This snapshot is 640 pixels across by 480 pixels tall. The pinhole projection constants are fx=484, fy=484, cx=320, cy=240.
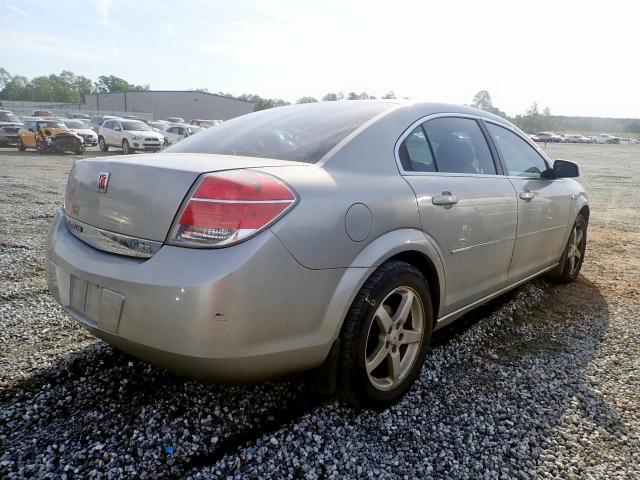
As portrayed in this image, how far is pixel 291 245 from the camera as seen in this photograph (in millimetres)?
1920

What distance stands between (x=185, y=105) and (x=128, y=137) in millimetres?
57414

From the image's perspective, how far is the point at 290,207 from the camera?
1.95 metres

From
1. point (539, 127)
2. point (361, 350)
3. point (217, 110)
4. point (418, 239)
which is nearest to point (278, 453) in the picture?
point (361, 350)

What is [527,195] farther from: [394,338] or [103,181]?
[103,181]

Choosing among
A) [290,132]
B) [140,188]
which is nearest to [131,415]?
[140,188]

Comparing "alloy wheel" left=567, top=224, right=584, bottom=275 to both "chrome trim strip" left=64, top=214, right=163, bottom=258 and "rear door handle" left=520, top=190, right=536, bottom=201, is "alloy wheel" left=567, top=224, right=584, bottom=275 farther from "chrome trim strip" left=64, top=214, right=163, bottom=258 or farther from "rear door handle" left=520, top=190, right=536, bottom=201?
"chrome trim strip" left=64, top=214, right=163, bottom=258

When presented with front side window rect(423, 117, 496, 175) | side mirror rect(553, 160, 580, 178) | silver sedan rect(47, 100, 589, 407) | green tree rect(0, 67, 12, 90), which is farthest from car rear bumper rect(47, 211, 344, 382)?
green tree rect(0, 67, 12, 90)

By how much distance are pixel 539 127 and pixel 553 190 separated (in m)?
122

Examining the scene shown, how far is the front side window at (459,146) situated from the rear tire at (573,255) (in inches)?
68.1

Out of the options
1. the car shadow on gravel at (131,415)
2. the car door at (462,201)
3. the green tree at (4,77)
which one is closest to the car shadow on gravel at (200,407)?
the car shadow on gravel at (131,415)

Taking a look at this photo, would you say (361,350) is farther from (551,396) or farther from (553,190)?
(553,190)

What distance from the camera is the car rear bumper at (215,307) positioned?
1.80m

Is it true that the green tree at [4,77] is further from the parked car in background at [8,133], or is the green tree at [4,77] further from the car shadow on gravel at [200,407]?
the car shadow on gravel at [200,407]

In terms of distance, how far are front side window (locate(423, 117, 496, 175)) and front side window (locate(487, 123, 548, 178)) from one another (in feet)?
0.74
